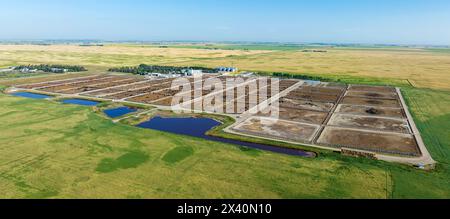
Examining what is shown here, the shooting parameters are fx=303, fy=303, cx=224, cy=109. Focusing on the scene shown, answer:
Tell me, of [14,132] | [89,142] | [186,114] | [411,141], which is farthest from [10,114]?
[411,141]

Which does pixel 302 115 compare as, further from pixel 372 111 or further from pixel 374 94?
pixel 374 94

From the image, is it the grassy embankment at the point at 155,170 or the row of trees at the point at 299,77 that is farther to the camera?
the row of trees at the point at 299,77

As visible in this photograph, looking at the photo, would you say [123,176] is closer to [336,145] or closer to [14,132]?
[14,132]

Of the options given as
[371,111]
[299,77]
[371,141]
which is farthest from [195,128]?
[299,77]

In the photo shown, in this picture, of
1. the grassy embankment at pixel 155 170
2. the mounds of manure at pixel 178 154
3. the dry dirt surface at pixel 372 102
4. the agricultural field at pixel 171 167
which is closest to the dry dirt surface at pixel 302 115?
the agricultural field at pixel 171 167

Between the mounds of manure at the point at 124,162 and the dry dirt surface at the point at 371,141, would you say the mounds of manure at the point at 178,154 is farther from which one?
the dry dirt surface at the point at 371,141
